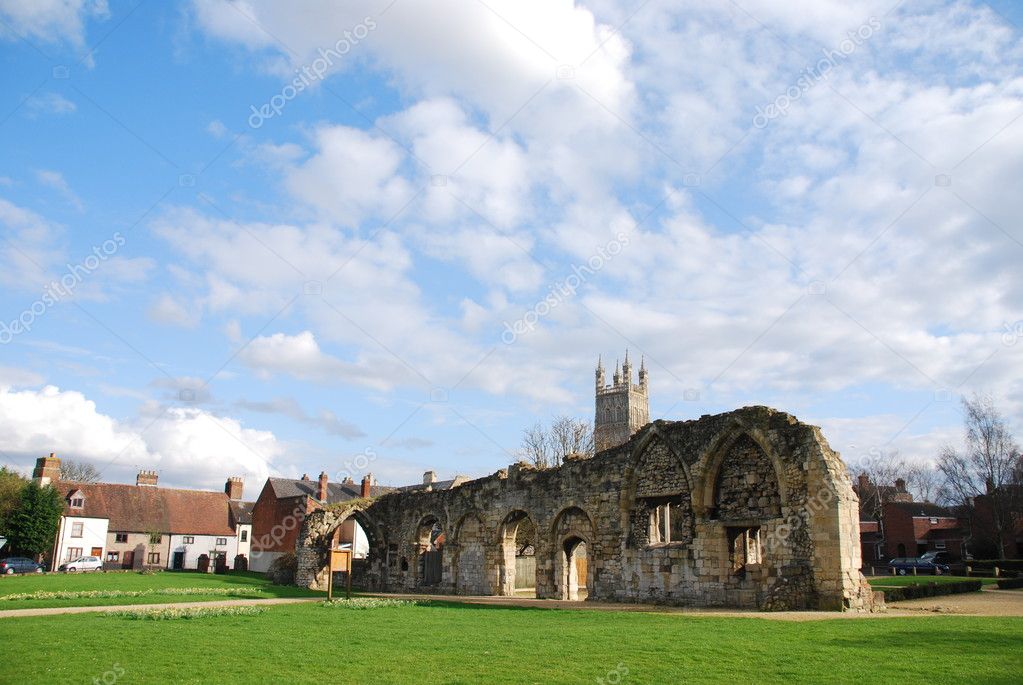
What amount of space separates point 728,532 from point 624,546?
3.96 meters

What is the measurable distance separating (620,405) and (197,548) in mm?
70111

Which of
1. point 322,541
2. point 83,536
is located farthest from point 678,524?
point 83,536

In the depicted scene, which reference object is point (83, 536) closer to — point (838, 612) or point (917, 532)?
point (838, 612)

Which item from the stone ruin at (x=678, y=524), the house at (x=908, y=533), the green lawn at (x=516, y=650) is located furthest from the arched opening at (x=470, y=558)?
the house at (x=908, y=533)

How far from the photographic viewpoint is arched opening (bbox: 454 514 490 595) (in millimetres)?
31172

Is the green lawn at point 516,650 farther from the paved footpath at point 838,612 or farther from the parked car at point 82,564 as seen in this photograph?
the parked car at point 82,564

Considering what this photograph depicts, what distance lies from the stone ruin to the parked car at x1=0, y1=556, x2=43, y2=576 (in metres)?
25.8

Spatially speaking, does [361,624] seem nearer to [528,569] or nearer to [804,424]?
[804,424]

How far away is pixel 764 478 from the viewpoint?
20797 mm

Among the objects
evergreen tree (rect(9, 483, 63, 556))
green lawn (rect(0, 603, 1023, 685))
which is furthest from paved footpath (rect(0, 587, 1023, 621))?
evergreen tree (rect(9, 483, 63, 556))

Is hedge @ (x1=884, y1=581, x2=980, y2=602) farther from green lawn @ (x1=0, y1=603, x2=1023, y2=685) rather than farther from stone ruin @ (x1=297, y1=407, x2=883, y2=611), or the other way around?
green lawn @ (x1=0, y1=603, x2=1023, y2=685)

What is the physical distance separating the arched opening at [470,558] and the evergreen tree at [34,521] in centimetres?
3333

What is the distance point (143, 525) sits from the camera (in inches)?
2287

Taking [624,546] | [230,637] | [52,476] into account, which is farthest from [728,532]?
[52,476]
